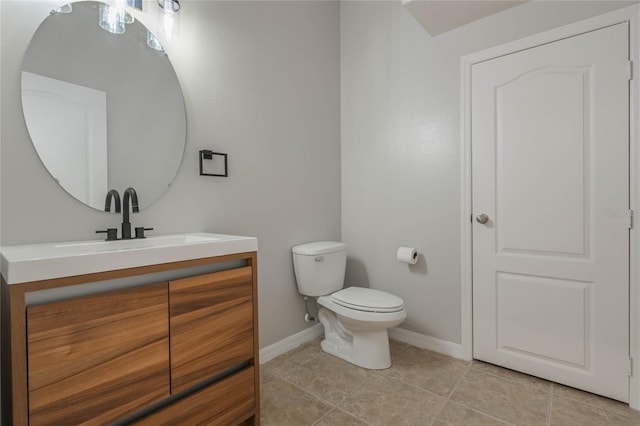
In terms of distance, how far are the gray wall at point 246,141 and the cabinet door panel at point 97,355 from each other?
0.54m

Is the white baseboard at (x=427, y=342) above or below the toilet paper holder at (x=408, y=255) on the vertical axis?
below

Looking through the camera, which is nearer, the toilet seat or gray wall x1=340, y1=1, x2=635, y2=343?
the toilet seat

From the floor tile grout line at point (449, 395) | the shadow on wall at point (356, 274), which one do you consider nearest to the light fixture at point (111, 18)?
the shadow on wall at point (356, 274)

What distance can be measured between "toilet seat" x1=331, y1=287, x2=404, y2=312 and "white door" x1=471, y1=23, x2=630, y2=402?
581 millimetres

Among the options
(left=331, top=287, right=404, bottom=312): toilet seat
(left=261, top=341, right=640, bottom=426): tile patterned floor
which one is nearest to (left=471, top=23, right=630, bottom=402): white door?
(left=261, top=341, right=640, bottom=426): tile patterned floor

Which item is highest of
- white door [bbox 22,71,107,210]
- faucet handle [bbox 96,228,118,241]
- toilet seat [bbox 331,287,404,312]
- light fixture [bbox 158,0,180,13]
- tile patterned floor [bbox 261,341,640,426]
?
light fixture [bbox 158,0,180,13]

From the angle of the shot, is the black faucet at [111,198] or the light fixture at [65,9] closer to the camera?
the light fixture at [65,9]

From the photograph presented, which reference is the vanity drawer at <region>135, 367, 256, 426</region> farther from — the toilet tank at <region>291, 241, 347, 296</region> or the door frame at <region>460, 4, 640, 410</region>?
the door frame at <region>460, 4, 640, 410</region>

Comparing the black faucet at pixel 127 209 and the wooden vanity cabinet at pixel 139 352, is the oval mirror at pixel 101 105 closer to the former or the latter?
the black faucet at pixel 127 209

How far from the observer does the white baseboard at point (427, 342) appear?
2201mm

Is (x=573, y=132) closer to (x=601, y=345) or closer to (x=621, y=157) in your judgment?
(x=621, y=157)

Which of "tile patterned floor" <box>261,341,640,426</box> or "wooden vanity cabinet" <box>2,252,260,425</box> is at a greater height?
"wooden vanity cabinet" <box>2,252,260,425</box>

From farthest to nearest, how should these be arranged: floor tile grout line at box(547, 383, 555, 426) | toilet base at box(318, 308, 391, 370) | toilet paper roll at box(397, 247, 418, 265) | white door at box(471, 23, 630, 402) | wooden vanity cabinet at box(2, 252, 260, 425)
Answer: toilet paper roll at box(397, 247, 418, 265), toilet base at box(318, 308, 391, 370), white door at box(471, 23, 630, 402), floor tile grout line at box(547, 383, 555, 426), wooden vanity cabinet at box(2, 252, 260, 425)

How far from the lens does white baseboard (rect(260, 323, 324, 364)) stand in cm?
215
